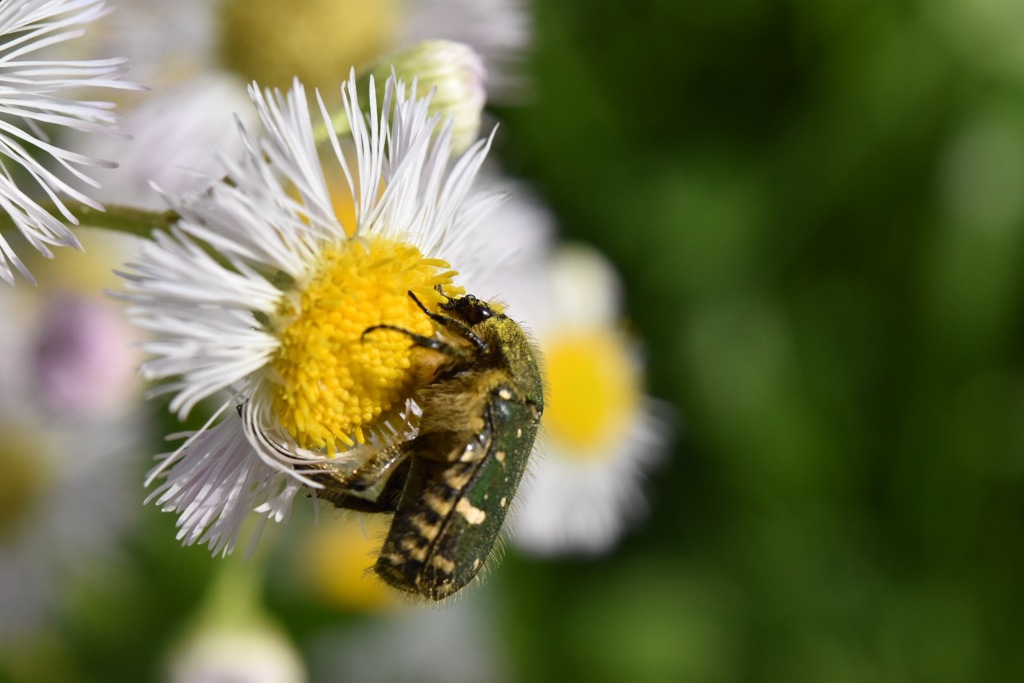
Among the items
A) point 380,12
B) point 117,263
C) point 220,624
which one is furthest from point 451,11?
point 220,624

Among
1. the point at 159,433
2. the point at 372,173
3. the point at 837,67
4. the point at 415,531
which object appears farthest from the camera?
the point at 837,67

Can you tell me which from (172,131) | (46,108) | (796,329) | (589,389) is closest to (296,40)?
(172,131)

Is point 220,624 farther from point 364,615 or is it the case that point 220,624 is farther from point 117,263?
point 117,263

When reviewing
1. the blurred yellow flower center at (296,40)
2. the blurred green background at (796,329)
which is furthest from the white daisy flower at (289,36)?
the blurred green background at (796,329)

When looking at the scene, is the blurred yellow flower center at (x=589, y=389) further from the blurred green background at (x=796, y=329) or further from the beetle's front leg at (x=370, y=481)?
the beetle's front leg at (x=370, y=481)

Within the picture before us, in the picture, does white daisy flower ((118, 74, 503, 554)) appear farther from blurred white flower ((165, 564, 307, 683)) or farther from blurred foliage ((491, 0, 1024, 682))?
blurred foliage ((491, 0, 1024, 682))
